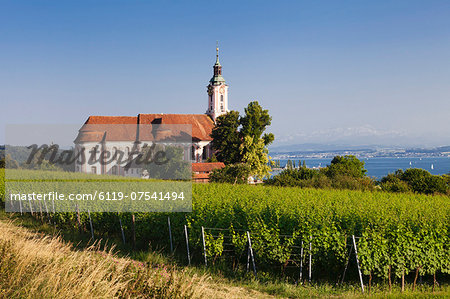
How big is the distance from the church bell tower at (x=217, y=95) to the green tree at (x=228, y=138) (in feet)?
66.3

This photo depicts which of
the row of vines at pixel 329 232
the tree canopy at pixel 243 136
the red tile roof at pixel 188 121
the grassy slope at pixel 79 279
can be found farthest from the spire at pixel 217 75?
the grassy slope at pixel 79 279

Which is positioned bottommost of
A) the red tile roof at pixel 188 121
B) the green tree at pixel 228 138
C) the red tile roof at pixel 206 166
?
the red tile roof at pixel 206 166

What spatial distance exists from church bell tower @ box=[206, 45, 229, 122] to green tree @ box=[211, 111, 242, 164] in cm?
2022

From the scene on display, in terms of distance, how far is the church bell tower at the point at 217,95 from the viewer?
275 feet

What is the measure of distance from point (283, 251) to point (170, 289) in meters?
6.99

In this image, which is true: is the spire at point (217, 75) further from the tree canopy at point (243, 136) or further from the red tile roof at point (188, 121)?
the tree canopy at point (243, 136)

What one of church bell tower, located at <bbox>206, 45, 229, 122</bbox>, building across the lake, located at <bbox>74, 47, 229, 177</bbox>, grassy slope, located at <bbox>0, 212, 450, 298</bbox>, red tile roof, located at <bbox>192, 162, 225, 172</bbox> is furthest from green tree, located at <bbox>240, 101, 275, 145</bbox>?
grassy slope, located at <bbox>0, 212, 450, 298</bbox>

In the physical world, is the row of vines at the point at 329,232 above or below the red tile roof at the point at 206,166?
below

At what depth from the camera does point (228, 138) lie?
203 ft

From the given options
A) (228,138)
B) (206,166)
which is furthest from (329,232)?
(228,138)

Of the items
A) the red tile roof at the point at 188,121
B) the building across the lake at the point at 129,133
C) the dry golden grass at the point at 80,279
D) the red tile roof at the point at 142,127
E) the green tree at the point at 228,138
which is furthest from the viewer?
the red tile roof at the point at 188,121

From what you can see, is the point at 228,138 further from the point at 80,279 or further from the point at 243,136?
the point at 80,279

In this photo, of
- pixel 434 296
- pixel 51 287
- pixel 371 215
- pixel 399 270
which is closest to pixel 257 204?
pixel 371 215

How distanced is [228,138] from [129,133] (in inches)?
803
